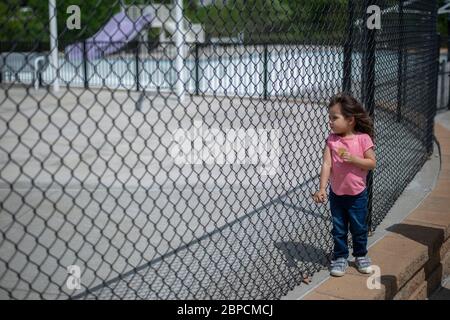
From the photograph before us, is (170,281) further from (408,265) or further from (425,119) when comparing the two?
(425,119)

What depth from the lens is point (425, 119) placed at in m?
6.55

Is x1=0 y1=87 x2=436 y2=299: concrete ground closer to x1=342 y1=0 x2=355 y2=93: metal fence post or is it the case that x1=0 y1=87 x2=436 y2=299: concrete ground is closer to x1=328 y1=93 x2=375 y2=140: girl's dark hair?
x1=342 y1=0 x2=355 y2=93: metal fence post

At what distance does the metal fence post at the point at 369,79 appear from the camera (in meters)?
3.91

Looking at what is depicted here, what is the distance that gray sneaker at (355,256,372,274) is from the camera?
10.6ft

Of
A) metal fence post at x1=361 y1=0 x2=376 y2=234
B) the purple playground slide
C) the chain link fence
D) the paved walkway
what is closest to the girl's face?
the chain link fence

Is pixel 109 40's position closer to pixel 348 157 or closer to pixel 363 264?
pixel 348 157

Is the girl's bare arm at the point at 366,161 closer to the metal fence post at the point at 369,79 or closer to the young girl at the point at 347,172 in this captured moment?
the young girl at the point at 347,172

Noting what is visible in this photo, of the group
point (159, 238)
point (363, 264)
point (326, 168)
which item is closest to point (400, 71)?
point (326, 168)

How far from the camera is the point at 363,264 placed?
3.25 m

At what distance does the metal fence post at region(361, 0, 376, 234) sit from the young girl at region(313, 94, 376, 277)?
2.08 ft

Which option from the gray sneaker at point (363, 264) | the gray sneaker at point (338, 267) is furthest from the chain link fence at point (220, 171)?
the gray sneaker at point (363, 264)

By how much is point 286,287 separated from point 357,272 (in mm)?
440
